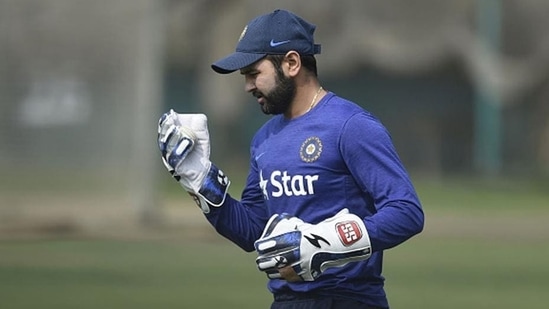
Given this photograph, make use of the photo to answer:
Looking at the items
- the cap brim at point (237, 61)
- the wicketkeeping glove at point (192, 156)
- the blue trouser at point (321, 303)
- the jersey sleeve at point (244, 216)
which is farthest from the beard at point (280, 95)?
the blue trouser at point (321, 303)

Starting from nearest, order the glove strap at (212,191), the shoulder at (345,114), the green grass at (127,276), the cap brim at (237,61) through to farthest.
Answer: the shoulder at (345,114) → the cap brim at (237,61) → the glove strap at (212,191) → the green grass at (127,276)

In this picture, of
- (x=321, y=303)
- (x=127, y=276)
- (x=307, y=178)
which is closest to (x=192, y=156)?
(x=307, y=178)

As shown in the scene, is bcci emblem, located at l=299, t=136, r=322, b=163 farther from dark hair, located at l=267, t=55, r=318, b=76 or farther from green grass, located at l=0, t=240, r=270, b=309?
green grass, located at l=0, t=240, r=270, b=309

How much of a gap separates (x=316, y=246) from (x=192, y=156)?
2.18 ft

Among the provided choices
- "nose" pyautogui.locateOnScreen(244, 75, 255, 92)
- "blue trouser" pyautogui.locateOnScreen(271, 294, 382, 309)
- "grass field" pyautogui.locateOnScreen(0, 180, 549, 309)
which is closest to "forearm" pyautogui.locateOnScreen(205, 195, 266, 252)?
"blue trouser" pyautogui.locateOnScreen(271, 294, 382, 309)

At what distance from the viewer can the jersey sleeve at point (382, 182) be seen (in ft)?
14.6

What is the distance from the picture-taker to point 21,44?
17.6 meters

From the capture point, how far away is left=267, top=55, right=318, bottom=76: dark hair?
4766 millimetres

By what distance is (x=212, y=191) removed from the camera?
4.96 metres

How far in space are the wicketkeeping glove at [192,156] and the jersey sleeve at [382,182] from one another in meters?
0.56

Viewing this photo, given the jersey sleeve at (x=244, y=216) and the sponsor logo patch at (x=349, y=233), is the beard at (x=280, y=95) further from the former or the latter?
the sponsor logo patch at (x=349, y=233)

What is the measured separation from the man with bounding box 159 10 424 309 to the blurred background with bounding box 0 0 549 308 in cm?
540

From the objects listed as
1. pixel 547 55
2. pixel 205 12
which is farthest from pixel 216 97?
pixel 547 55

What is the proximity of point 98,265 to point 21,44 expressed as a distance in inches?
204
